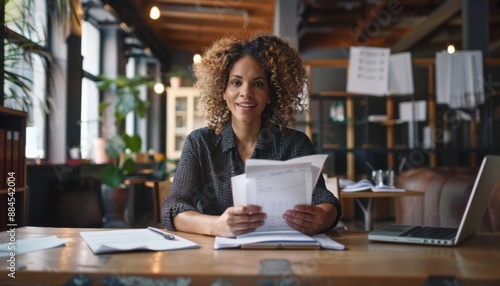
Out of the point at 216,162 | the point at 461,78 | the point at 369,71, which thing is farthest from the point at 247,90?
the point at 461,78

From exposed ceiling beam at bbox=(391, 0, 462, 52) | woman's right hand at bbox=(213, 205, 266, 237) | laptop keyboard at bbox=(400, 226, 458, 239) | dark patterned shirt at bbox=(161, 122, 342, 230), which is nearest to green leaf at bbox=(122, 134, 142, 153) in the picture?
dark patterned shirt at bbox=(161, 122, 342, 230)

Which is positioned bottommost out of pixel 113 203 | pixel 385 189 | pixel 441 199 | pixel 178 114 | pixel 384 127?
pixel 113 203

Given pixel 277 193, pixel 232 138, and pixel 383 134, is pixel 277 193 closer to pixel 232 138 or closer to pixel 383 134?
pixel 232 138

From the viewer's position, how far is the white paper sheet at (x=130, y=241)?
1.08 m

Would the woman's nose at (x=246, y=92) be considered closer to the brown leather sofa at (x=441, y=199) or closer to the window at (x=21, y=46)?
the window at (x=21, y=46)

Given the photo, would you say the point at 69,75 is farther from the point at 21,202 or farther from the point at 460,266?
the point at 460,266

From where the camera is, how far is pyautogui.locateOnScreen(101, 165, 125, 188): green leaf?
16.7 ft

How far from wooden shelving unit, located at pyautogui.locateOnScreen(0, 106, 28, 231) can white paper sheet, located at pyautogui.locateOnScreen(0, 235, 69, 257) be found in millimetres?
1065

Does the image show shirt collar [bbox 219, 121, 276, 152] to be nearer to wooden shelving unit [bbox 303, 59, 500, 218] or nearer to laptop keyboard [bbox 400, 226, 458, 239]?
laptop keyboard [bbox 400, 226, 458, 239]

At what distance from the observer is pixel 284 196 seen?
1.18 metres

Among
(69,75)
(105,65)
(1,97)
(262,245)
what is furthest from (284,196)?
(105,65)

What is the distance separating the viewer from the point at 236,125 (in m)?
1.80

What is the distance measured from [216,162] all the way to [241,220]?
0.54 m

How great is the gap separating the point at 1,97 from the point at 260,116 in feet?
4.84
